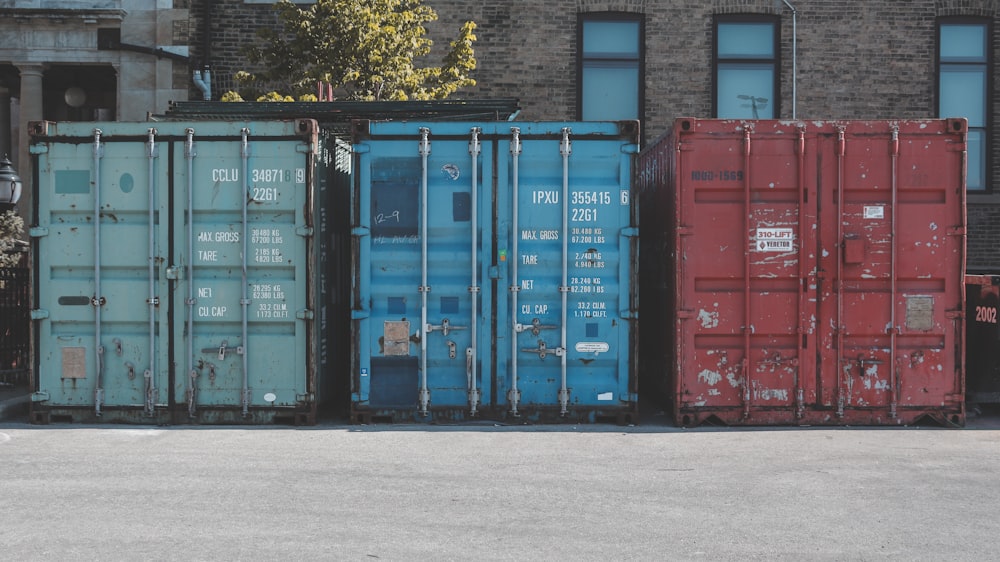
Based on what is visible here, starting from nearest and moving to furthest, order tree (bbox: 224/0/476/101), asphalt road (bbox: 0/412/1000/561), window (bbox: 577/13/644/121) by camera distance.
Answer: asphalt road (bbox: 0/412/1000/561), tree (bbox: 224/0/476/101), window (bbox: 577/13/644/121)

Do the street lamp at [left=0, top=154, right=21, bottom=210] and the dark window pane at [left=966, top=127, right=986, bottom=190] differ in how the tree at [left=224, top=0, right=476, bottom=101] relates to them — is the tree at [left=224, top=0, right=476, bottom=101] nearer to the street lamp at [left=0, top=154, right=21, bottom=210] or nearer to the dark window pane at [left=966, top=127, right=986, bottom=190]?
the street lamp at [left=0, top=154, right=21, bottom=210]

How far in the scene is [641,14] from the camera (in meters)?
17.0

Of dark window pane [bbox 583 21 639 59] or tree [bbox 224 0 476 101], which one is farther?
dark window pane [bbox 583 21 639 59]

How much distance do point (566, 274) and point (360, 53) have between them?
19.7ft

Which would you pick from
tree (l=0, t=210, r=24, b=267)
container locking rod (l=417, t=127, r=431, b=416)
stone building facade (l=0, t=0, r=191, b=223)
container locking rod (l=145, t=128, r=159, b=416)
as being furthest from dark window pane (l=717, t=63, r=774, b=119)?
tree (l=0, t=210, r=24, b=267)

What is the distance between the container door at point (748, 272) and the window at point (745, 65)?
7307 millimetres

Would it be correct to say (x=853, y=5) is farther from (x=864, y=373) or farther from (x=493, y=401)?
(x=493, y=401)

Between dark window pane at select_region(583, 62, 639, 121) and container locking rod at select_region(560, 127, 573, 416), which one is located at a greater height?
dark window pane at select_region(583, 62, 639, 121)

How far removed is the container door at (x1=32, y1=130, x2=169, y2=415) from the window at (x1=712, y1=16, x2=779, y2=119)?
33.0ft

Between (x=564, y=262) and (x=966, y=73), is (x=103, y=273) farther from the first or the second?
(x=966, y=73)

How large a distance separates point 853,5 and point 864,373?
8942 millimetres

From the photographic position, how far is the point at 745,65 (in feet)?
56.2

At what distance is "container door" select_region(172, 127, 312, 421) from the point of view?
997 centimetres

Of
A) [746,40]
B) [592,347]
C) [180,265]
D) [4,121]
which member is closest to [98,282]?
[180,265]
